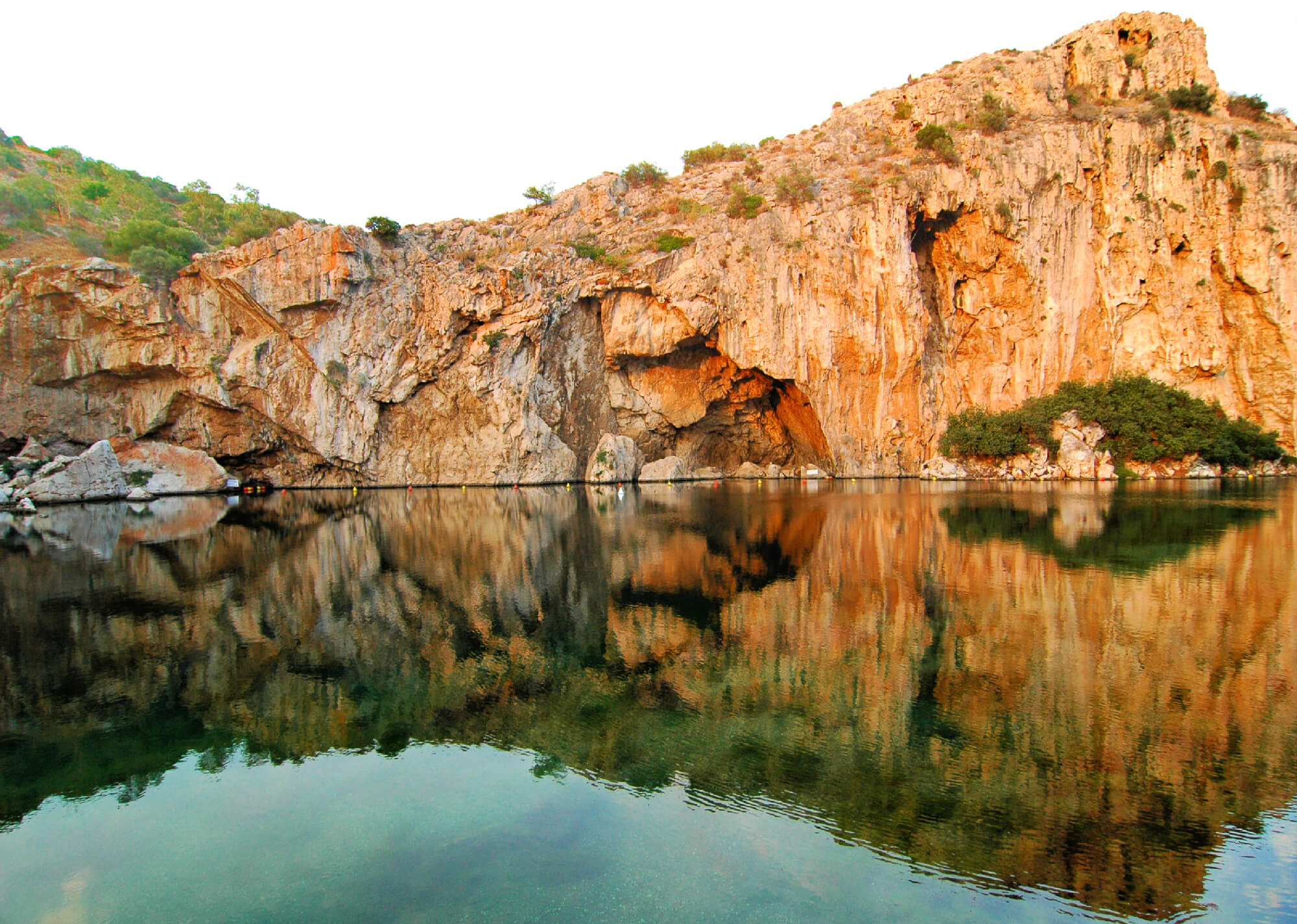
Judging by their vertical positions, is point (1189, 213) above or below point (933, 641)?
above

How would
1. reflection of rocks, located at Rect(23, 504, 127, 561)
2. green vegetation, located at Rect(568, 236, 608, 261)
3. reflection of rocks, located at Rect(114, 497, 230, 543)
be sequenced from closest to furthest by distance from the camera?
1. reflection of rocks, located at Rect(23, 504, 127, 561)
2. reflection of rocks, located at Rect(114, 497, 230, 543)
3. green vegetation, located at Rect(568, 236, 608, 261)

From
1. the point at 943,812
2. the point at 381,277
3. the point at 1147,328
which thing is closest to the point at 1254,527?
the point at 943,812

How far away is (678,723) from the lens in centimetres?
702

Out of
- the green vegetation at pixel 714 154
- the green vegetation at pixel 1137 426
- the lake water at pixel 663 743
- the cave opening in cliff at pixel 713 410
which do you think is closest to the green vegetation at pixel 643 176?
the green vegetation at pixel 714 154

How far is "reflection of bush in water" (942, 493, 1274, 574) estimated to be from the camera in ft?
46.9

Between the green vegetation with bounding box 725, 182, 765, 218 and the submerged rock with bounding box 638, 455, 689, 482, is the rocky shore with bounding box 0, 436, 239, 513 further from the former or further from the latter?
the green vegetation with bounding box 725, 182, 765, 218

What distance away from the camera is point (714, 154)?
56688 millimetres

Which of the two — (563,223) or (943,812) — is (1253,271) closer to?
(563,223)

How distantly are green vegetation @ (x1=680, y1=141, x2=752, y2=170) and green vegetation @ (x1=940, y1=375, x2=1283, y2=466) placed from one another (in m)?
28.3

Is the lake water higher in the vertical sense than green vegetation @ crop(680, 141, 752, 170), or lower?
lower

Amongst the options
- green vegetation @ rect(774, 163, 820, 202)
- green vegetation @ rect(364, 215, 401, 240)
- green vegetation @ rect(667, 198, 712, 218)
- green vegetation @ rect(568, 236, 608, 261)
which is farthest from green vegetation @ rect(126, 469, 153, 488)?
green vegetation @ rect(774, 163, 820, 202)

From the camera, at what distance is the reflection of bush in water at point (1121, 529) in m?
14.3

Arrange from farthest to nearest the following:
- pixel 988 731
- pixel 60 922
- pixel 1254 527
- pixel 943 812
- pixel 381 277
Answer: pixel 381 277 < pixel 1254 527 < pixel 988 731 < pixel 943 812 < pixel 60 922

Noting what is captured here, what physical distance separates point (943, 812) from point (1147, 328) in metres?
46.5
